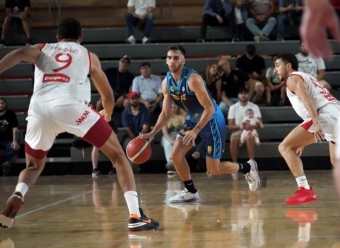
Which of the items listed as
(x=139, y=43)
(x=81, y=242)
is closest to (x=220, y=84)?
(x=139, y=43)

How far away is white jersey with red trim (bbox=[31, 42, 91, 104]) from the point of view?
522 cm

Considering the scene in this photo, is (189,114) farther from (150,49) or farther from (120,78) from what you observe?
(150,49)

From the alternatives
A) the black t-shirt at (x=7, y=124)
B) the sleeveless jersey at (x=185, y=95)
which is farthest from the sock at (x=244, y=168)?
the black t-shirt at (x=7, y=124)

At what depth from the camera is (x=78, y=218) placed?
605 cm

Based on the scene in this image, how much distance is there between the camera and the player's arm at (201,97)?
21.5ft

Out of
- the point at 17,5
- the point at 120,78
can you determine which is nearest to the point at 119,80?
the point at 120,78

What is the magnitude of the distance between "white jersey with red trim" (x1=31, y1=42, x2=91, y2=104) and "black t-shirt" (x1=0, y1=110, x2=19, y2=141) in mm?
6679

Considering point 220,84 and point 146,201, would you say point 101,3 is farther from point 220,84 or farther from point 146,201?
point 146,201

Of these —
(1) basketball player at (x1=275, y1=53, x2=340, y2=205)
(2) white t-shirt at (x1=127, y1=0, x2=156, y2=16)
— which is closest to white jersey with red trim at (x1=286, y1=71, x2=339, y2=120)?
(1) basketball player at (x1=275, y1=53, x2=340, y2=205)

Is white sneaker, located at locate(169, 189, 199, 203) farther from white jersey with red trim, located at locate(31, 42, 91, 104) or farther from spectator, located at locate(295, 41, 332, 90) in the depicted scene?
spectator, located at locate(295, 41, 332, 90)

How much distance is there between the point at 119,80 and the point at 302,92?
21.1ft

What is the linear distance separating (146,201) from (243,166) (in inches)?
47.6

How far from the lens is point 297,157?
22.5ft

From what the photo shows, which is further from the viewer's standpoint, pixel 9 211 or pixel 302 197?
pixel 302 197
